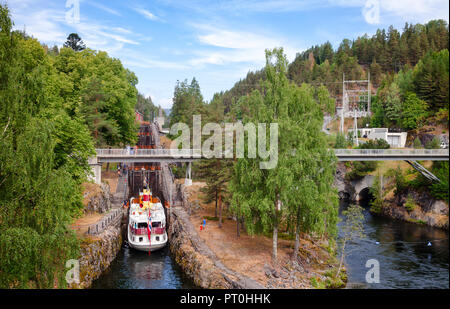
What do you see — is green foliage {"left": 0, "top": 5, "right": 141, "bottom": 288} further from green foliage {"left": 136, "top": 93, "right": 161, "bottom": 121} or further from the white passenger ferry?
green foliage {"left": 136, "top": 93, "right": 161, "bottom": 121}

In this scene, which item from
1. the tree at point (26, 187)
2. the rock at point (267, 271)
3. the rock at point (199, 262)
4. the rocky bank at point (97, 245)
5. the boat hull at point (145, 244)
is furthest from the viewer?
the boat hull at point (145, 244)

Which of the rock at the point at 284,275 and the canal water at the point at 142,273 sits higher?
the rock at the point at 284,275

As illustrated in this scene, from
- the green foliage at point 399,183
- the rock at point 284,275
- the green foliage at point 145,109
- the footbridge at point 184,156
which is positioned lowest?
the rock at point 284,275

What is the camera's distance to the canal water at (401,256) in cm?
3020

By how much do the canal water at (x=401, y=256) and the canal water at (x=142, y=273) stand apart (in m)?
14.5

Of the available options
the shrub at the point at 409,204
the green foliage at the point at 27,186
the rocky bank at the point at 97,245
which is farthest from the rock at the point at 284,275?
the shrub at the point at 409,204

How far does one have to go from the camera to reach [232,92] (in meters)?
175

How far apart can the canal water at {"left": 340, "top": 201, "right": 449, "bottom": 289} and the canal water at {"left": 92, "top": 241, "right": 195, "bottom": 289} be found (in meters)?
14.5

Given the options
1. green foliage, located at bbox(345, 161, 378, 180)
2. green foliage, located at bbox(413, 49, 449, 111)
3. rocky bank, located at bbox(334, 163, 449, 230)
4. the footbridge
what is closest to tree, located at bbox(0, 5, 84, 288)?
green foliage, located at bbox(413, 49, 449, 111)

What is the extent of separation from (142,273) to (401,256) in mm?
25205

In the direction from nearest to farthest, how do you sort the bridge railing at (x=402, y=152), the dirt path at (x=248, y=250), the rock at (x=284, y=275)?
the rock at (x=284, y=275)
the dirt path at (x=248, y=250)
the bridge railing at (x=402, y=152)

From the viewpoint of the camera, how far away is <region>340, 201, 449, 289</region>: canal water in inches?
1189
